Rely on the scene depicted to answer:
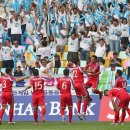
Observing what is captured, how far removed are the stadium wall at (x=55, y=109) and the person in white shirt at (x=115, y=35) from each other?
5.11 meters

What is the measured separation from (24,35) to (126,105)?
10.5m

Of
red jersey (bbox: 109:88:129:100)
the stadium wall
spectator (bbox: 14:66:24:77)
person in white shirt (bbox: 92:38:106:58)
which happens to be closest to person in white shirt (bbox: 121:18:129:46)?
person in white shirt (bbox: 92:38:106:58)

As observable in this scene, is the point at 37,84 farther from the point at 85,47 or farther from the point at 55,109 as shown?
the point at 85,47

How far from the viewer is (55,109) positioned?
97.1 ft

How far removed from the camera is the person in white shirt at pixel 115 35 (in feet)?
112

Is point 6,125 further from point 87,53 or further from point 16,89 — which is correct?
point 87,53

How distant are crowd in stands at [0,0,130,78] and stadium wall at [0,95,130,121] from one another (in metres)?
2.59

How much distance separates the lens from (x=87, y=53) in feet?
112

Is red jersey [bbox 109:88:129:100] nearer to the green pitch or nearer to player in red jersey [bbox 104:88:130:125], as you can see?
player in red jersey [bbox 104:88:130:125]

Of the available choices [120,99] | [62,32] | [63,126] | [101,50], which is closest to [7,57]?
[62,32]

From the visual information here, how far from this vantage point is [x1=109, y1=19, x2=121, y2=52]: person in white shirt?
34.2 m

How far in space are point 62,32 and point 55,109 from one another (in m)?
6.71

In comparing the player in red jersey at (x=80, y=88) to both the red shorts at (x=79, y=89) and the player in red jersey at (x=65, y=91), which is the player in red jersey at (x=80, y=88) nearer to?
the red shorts at (x=79, y=89)

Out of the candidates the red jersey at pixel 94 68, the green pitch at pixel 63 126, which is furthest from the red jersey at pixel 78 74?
the green pitch at pixel 63 126
